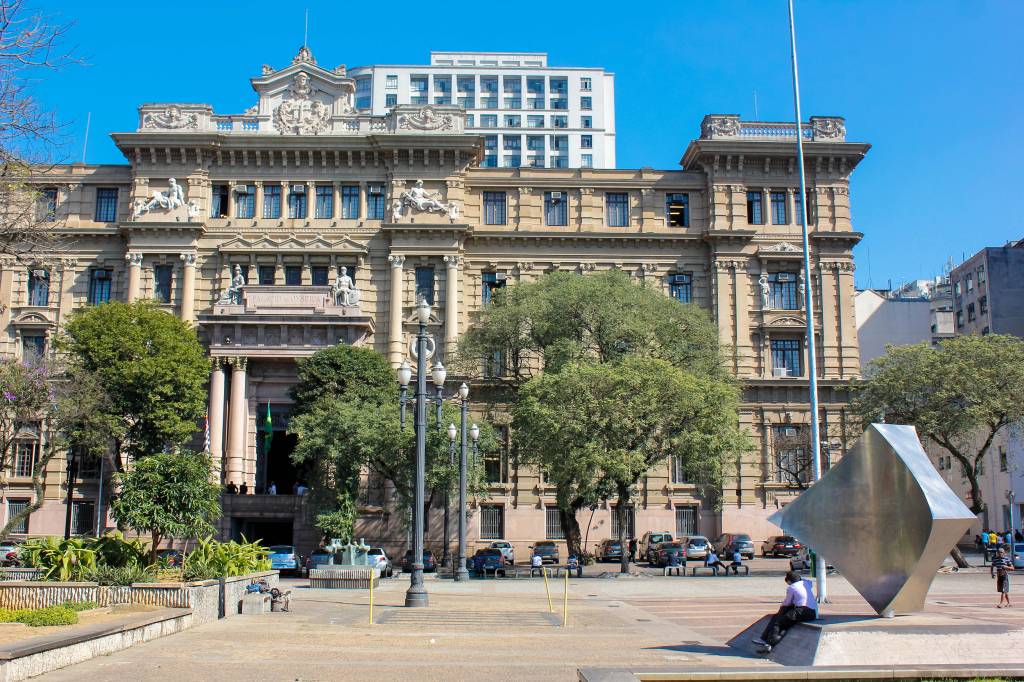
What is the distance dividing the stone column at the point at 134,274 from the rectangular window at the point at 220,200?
505 cm

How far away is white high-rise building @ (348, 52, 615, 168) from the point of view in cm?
11006

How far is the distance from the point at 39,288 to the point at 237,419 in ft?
51.6

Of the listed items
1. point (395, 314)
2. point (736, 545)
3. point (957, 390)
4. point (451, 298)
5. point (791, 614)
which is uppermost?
point (451, 298)

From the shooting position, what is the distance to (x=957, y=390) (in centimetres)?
4497

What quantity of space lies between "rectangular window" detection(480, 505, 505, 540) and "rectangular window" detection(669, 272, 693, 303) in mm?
16578

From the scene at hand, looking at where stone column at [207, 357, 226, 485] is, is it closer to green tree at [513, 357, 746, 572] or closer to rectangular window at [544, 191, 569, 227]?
green tree at [513, 357, 746, 572]

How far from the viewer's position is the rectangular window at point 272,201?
58.6 meters

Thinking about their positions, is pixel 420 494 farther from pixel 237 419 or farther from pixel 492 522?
pixel 492 522

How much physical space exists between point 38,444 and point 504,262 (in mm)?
28071

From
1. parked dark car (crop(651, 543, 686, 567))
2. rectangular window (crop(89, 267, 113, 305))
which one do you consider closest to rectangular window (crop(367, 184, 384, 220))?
rectangular window (crop(89, 267, 113, 305))

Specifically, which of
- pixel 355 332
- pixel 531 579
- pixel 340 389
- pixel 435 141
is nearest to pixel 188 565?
pixel 531 579

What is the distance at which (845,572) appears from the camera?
18.4m

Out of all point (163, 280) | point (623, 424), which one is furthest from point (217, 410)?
point (623, 424)

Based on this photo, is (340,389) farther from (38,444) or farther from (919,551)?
(919,551)
